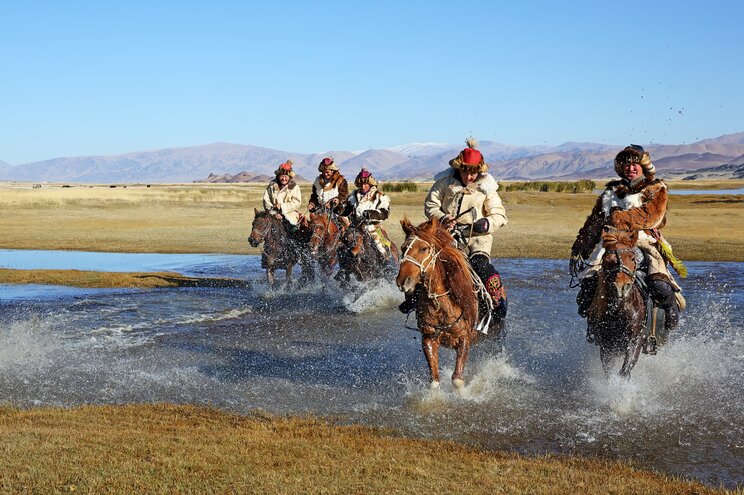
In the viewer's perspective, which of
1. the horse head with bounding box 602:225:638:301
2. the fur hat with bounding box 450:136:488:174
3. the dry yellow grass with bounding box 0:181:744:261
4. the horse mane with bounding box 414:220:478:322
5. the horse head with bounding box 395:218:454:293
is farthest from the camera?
the dry yellow grass with bounding box 0:181:744:261

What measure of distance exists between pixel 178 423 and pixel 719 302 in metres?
11.4

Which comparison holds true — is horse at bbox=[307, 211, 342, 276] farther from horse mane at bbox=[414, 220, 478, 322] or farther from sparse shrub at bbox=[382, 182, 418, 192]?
sparse shrub at bbox=[382, 182, 418, 192]

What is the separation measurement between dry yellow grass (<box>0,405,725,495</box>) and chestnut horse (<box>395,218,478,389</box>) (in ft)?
4.78

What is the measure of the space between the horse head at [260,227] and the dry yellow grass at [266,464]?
31.0 ft

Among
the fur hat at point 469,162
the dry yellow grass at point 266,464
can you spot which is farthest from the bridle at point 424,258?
the dry yellow grass at point 266,464

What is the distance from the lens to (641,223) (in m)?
8.88

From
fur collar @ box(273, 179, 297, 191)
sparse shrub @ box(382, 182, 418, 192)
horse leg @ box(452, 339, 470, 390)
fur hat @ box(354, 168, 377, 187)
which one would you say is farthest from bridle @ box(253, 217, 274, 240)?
sparse shrub @ box(382, 182, 418, 192)

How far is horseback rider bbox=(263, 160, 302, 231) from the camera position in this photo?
1780cm

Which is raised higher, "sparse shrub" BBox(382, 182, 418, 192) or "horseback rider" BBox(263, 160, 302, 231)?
"horseback rider" BBox(263, 160, 302, 231)

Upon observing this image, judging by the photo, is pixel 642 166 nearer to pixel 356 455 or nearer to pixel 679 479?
pixel 679 479

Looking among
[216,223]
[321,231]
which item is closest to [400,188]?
[216,223]

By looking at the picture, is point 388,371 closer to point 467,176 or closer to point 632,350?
point 467,176

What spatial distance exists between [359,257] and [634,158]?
730cm

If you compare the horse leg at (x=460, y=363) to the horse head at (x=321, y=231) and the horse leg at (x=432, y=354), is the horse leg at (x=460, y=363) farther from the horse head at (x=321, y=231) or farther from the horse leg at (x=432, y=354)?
the horse head at (x=321, y=231)
